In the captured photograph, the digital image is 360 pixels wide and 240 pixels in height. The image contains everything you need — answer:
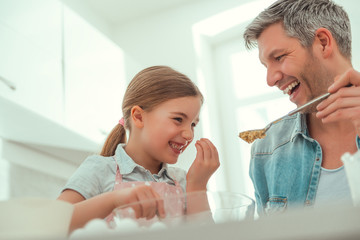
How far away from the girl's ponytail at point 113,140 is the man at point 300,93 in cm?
49

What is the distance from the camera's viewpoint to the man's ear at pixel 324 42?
1.53 m

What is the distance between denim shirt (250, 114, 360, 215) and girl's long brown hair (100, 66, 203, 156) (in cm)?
33

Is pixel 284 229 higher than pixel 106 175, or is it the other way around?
pixel 106 175

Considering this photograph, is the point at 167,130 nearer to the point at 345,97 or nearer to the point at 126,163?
the point at 126,163

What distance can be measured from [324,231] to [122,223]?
0.88ft

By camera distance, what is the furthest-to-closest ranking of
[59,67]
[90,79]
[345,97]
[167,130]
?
[90,79] < [59,67] < [167,130] < [345,97]

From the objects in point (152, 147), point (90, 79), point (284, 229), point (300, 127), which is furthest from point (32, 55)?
point (284, 229)

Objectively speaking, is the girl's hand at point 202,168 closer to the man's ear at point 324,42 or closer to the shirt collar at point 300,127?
the shirt collar at point 300,127

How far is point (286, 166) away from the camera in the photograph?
57.7 inches

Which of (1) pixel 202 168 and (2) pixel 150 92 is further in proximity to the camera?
(2) pixel 150 92

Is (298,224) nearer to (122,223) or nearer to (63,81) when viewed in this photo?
(122,223)

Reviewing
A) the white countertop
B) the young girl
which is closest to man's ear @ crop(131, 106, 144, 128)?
the young girl

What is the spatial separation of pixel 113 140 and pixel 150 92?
222 mm

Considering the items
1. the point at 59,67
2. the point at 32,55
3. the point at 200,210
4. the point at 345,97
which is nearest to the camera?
the point at 200,210
